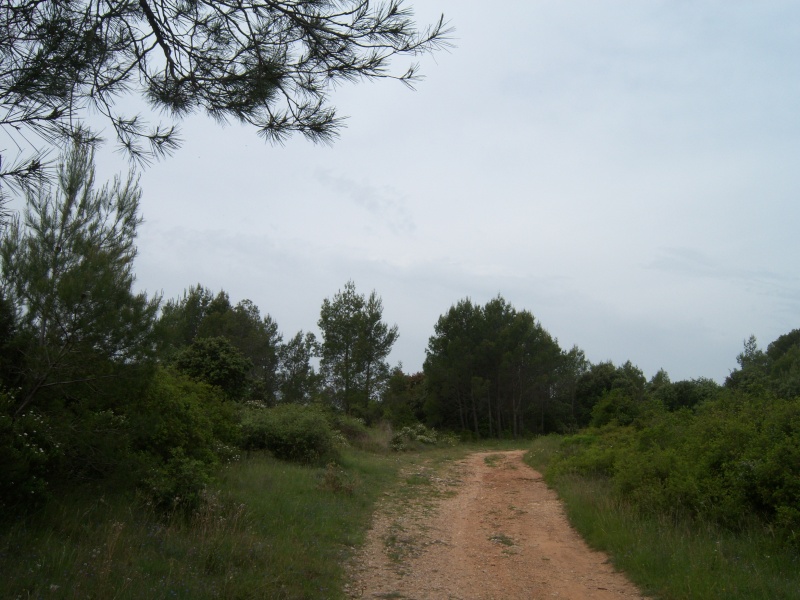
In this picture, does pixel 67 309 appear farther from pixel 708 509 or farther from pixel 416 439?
pixel 416 439

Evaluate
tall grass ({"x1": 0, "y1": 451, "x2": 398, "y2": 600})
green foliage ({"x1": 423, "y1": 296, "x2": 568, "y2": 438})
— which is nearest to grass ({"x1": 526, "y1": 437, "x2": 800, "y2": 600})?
tall grass ({"x1": 0, "y1": 451, "x2": 398, "y2": 600})

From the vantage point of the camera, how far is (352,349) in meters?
38.7

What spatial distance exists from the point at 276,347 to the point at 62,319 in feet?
118

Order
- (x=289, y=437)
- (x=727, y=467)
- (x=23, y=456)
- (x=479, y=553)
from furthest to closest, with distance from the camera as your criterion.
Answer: (x=289, y=437), (x=479, y=553), (x=727, y=467), (x=23, y=456)

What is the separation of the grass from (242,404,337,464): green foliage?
784 cm

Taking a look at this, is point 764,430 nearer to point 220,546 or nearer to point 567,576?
point 567,576

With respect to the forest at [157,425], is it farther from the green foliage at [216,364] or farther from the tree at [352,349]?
the tree at [352,349]

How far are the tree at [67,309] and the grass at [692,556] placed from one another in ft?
21.9

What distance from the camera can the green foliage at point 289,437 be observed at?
1480cm

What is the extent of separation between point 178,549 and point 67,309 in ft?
9.98

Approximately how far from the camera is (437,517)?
10773 mm

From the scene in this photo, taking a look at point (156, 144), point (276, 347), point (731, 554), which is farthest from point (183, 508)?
point (276, 347)

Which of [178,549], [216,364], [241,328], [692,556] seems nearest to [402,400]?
[241,328]

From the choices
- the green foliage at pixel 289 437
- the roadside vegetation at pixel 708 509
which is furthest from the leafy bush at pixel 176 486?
the green foliage at pixel 289 437
